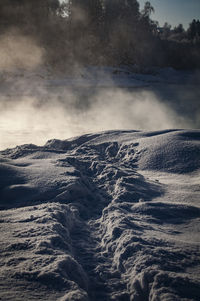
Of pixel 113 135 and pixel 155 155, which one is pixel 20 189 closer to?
pixel 155 155

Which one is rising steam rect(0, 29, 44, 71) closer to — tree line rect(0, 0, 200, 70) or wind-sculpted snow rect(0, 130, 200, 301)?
tree line rect(0, 0, 200, 70)

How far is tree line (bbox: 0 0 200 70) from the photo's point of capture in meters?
12.2

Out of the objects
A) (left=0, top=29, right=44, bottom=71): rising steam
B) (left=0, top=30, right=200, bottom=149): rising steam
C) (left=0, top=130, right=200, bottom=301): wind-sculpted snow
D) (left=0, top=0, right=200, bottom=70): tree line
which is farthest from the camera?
(left=0, top=0, right=200, bottom=70): tree line

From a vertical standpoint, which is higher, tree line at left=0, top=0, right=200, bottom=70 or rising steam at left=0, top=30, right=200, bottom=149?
tree line at left=0, top=0, right=200, bottom=70

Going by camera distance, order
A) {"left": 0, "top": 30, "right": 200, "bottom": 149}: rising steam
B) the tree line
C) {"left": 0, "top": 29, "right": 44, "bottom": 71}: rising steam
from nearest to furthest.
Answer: {"left": 0, "top": 30, "right": 200, "bottom": 149}: rising steam
{"left": 0, "top": 29, "right": 44, "bottom": 71}: rising steam
the tree line

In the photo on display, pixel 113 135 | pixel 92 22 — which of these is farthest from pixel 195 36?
pixel 113 135

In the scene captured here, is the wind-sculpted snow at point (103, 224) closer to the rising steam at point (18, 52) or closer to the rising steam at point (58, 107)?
the rising steam at point (58, 107)

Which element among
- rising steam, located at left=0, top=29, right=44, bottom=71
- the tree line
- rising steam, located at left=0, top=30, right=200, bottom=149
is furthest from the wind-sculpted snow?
the tree line

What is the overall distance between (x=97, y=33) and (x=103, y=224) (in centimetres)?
1406

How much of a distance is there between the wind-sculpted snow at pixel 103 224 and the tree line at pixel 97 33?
9.55 meters

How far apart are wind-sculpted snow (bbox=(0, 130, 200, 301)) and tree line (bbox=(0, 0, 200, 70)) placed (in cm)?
955

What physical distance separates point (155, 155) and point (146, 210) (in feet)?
3.30

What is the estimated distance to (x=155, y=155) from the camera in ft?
9.12

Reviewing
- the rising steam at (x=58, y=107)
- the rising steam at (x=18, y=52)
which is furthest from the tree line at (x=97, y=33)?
the rising steam at (x=58, y=107)
